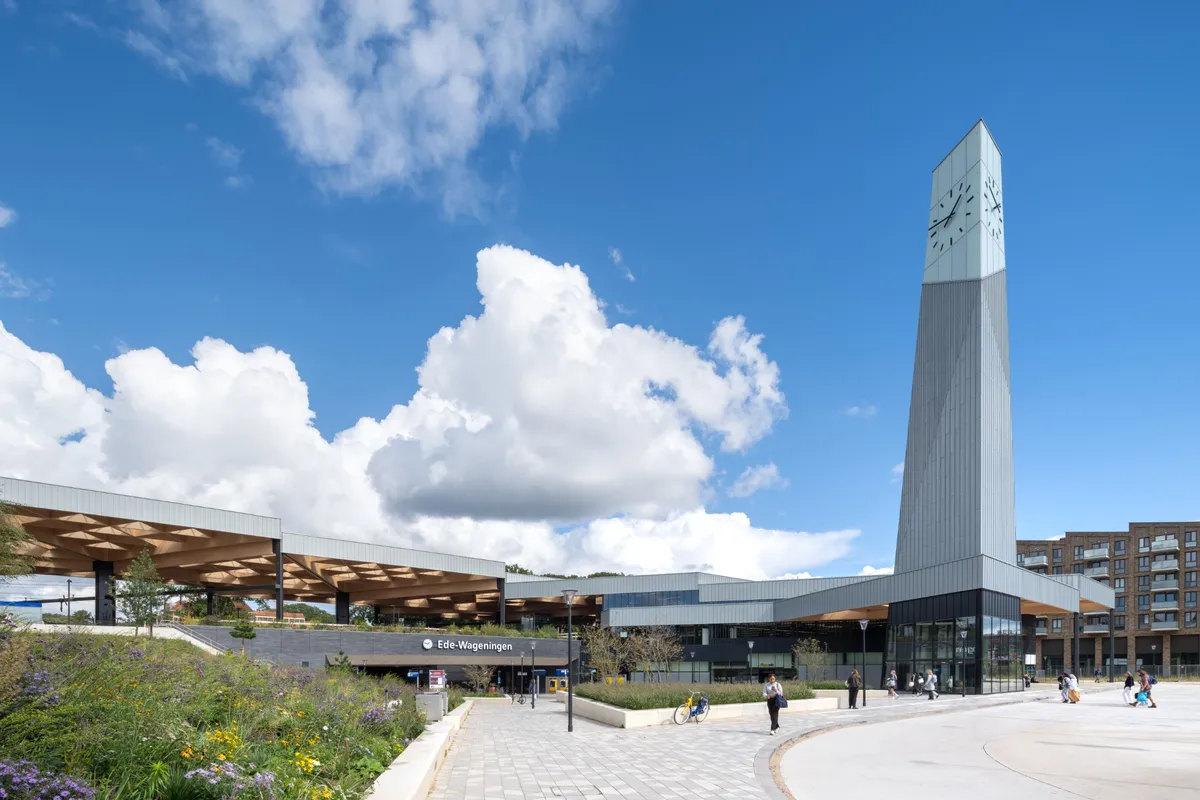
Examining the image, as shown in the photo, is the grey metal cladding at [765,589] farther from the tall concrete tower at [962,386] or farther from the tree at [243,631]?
the tree at [243,631]

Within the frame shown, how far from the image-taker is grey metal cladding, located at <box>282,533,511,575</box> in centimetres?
5522

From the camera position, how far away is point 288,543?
179 ft

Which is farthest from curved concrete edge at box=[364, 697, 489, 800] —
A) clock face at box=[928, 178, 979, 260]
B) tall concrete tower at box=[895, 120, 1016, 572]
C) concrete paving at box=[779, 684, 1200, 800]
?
clock face at box=[928, 178, 979, 260]

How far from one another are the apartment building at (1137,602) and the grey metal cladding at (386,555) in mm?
70063

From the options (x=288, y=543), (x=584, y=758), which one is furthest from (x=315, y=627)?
(x=584, y=758)

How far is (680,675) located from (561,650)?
9996 mm

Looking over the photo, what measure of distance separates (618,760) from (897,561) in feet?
160

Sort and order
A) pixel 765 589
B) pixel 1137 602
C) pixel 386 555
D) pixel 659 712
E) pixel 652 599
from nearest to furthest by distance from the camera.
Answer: pixel 659 712 < pixel 386 555 < pixel 765 589 < pixel 652 599 < pixel 1137 602

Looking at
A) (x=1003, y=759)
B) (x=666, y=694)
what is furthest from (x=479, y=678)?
(x=1003, y=759)

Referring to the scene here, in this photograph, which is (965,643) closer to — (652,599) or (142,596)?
(652,599)

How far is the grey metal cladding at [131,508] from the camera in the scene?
40.5 meters

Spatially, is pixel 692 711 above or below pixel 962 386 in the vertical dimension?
below

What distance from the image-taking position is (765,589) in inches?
2749

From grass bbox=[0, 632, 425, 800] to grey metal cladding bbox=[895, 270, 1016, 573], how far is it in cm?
4628
